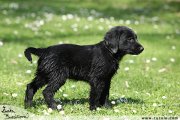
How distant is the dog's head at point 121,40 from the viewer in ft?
30.5

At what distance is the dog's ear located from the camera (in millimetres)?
9282

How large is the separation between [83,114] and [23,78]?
3436 mm

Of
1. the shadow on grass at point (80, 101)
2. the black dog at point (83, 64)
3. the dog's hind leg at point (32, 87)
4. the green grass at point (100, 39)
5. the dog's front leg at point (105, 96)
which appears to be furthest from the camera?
the green grass at point (100, 39)

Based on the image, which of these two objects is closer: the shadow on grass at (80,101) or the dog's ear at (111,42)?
the dog's ear at (111,42)

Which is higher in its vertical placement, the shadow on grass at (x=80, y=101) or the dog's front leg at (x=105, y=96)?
the dog's front leg at (x=105, y=96)

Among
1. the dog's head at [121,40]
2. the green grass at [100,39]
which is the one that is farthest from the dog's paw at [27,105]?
the dog's head at [121,40]

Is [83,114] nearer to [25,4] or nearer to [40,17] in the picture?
[40,17]

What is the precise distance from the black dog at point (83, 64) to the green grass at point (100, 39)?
0.39m

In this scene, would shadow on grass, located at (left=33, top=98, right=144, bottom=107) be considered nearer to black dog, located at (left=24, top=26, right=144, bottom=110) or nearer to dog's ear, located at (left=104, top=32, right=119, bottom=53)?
black dog, located at (left=24, top=26, right=144, bottom=110)

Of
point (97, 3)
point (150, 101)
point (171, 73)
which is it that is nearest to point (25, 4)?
point (97, 3)

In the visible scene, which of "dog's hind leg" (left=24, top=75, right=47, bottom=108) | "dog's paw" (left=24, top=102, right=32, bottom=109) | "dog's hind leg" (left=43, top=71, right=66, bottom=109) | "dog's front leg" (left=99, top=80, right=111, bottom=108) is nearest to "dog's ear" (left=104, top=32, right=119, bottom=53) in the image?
"dog's front leg" (left=99, top=80, right=111, bottom=108)

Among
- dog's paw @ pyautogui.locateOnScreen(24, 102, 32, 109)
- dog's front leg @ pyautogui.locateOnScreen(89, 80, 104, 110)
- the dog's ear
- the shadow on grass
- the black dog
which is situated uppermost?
the dog's ear

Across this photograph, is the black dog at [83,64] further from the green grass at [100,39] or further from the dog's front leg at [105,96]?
the green grass at [100,39]

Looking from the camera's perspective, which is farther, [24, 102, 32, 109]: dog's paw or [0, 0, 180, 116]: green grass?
[0, 0, 180, 116]: green grass
